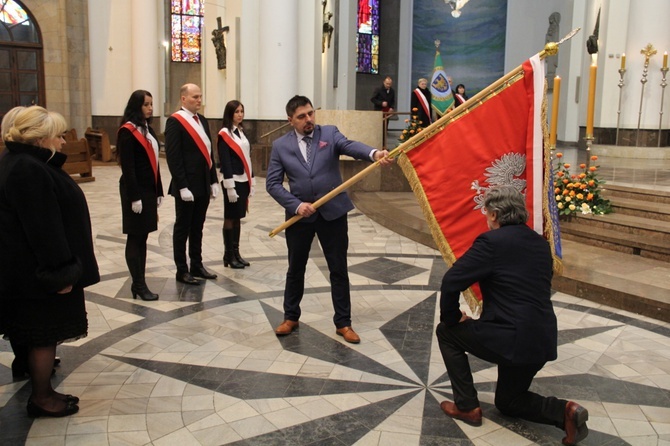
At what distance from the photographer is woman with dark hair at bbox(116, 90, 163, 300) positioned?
5270 mm

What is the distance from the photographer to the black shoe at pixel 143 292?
5542 mm

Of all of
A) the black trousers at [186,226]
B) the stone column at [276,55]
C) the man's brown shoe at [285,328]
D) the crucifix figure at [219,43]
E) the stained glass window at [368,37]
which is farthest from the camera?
the stained glass window at [368,37]

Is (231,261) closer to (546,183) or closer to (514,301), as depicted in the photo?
(546,183)

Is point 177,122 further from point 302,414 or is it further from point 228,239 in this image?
point 302,414

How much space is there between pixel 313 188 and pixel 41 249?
1915 mm

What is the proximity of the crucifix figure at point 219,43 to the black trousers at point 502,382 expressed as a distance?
556 inches

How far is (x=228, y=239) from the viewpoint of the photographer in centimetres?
675

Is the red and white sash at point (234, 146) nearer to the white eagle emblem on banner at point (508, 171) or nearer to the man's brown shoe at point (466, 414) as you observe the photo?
the white eagle emblem on banner at point (508, 171)

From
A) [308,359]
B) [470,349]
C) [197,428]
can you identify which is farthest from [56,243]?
[470,349]

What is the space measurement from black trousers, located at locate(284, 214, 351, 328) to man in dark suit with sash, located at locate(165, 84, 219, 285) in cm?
154

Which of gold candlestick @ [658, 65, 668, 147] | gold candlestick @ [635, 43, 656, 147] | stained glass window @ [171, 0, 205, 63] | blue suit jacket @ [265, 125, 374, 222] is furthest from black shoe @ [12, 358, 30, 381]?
stained glass window @ [171, 0, 205, 63]

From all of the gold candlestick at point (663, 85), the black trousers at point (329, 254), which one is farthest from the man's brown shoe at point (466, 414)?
the gold candlestick at point (663, 85)

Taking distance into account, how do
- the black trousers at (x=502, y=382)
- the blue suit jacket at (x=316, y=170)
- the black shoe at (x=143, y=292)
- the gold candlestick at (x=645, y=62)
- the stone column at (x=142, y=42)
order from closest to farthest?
1. the black trousers at (x=502, y=382)
2. the blue suit jacket at (x=316, y=170)
3. the black shoe at (x=143, y=292)
4. the gold candlestick at (x=645, y=62)
5. the stone column at (x=142, y=42)

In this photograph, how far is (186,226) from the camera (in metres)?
Answer: 6.01
